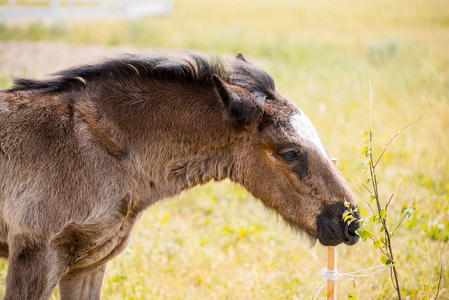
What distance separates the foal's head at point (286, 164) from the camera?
312 centimetres

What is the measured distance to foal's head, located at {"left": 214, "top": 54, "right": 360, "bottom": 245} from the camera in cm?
312

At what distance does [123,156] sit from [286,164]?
116cm

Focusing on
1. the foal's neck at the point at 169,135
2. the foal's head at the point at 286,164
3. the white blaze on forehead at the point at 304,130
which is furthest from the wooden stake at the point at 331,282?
the foal's neck at the point at 169,135

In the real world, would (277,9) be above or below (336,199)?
below

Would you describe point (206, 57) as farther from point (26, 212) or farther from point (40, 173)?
point (26, 212)

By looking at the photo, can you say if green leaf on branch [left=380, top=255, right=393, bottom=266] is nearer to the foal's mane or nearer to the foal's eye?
the foal's eye

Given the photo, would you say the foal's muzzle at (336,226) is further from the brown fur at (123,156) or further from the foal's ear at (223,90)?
the foal's ear at (223,90)

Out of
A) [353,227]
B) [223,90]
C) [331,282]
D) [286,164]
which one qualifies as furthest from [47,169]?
[331,282]

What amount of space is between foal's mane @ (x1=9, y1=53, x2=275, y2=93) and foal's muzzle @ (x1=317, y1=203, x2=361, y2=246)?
3.22 ft

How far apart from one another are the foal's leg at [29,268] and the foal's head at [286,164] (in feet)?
4.63

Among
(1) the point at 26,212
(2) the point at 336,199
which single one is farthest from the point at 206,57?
(1) the point at 26,212

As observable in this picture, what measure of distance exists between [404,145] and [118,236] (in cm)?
654

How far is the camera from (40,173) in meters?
2.94

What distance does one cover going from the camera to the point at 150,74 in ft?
11.0
